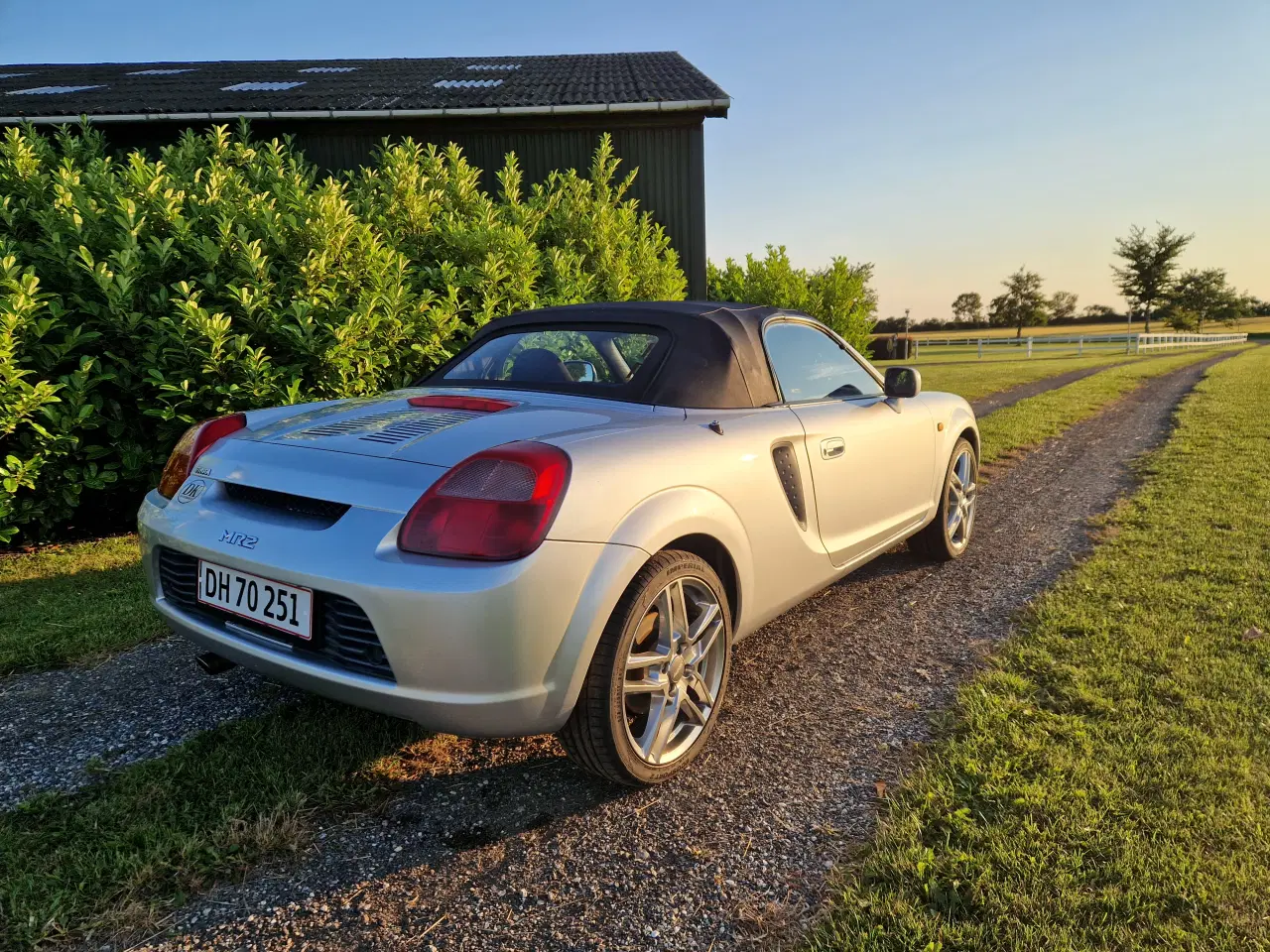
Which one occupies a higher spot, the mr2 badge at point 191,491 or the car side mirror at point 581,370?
the car side mirror at point 581,370

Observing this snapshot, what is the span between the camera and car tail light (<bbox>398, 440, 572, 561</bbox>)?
180 cm

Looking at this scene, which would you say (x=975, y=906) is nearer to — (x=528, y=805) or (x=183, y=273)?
(x=528, y=805)

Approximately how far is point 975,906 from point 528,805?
1.17m

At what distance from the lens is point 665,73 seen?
12719 millimetres

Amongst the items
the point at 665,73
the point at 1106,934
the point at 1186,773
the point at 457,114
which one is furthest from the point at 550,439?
the point at 665,73

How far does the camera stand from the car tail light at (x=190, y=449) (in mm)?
2471

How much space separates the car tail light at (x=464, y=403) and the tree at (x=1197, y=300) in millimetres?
63132

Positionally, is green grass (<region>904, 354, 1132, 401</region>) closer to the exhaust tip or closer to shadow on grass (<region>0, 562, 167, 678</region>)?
shadow on grass (<region>0, 562, 167, 678</region>)

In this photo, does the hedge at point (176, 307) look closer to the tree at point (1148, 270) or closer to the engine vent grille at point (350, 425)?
the engine vent grille at point (350, 425)

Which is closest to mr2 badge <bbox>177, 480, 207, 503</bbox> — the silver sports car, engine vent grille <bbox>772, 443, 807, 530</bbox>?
the silver sports car

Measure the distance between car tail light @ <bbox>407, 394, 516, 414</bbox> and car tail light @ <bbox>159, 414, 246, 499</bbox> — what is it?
2.08 ft

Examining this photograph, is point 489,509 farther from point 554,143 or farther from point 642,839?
point 554,143

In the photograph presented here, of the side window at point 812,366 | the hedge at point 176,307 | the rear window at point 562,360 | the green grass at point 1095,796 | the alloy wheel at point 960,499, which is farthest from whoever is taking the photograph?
the hedge at point 176,307

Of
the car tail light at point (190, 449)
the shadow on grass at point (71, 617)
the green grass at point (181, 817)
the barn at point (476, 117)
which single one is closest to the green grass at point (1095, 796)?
the green grass at point (181, 817)
